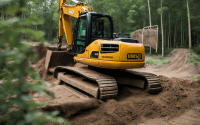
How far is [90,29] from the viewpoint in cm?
485

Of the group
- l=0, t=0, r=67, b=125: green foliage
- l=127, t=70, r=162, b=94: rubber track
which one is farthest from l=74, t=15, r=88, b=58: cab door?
l=0, t=0, r=67, b=125: green foliage

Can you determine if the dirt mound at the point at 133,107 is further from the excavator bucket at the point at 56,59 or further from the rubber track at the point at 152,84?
the excavator bucket at the point at 56,59

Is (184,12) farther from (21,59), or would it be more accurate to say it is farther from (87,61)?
(21,59)

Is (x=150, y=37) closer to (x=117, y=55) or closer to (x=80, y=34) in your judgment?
(x=80, y=34)

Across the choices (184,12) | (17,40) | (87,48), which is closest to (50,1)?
(184,12)

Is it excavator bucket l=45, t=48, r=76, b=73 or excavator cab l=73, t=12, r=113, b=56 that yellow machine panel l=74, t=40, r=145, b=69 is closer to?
excavator cab l=73, t=12, r=113, b=56

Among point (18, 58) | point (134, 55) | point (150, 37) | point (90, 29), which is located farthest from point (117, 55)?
point (150, 37)

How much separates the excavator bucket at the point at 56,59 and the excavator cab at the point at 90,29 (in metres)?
1.88

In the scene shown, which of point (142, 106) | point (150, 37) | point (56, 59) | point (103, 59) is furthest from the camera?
point (150, 37)

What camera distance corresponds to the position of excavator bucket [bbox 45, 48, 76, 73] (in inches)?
280

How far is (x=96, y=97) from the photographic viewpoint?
12.8ft

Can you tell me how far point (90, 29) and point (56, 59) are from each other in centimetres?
324

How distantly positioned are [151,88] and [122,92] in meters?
0.96

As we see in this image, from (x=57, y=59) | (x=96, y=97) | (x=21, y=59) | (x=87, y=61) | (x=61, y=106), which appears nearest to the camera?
(x=21, y=59)
